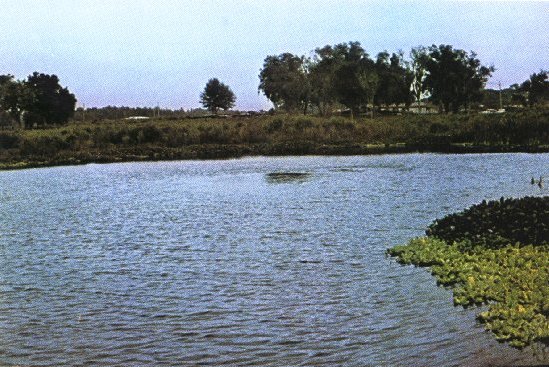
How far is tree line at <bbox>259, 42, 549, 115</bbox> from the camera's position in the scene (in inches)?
5605

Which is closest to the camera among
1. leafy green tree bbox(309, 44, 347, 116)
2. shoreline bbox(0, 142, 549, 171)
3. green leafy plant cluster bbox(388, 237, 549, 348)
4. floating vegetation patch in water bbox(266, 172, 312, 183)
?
green leafy plant cluster bbox(388, 237, 549, 348)

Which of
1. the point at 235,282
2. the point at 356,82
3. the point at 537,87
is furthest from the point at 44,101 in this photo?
the point at 235,282

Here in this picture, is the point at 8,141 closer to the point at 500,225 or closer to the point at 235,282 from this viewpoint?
the point at 235,282

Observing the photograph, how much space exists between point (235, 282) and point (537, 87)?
493 ft

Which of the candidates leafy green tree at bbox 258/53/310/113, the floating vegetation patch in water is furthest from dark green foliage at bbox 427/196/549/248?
leafy green tree at bbox 258/53/310/113

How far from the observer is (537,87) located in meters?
152

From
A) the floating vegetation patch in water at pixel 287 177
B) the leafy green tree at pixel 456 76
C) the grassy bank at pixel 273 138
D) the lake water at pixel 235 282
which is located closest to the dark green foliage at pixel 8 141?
the grassy bank at pixel 273 138

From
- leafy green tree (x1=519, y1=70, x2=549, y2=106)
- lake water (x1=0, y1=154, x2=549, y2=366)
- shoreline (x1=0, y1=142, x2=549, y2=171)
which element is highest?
leafy green tree (x1=519, y1=70, x2=549, y2=106)

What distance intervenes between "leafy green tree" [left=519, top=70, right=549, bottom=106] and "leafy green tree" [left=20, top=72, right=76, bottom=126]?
114808mm

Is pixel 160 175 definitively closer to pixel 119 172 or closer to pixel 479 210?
pixel 119 172

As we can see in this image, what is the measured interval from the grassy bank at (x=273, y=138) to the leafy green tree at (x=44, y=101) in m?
33.5

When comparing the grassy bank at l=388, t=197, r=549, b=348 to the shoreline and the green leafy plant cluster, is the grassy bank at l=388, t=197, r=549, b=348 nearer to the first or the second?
the green leafy plant cluster

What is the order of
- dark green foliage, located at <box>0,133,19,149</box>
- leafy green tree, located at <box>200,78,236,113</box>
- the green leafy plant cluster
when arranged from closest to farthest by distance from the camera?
the green leafy plant cluster
dark green foliage, located at <box>0,133,19,149</box>
leafy green tree, located at <box>200,78,236,113</box>

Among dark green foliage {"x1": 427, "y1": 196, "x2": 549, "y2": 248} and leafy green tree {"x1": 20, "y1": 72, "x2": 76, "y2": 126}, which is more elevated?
leafy green tree {"x1": 20, "y1": 72, "x2": 76, "y2": 126}
